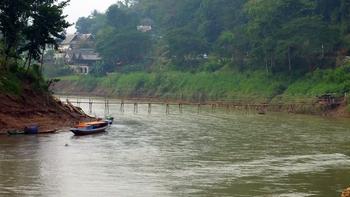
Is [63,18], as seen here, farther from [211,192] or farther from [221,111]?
[211,192]

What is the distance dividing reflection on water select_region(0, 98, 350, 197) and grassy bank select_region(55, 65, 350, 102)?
1678 centimetres

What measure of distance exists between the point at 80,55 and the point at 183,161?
91993mm

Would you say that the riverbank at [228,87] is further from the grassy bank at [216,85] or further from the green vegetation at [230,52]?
the green vegetation at [230,52]

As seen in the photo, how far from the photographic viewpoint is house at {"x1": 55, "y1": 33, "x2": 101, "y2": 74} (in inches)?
4911

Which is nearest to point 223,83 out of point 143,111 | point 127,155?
point 143,111

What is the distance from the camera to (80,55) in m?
126

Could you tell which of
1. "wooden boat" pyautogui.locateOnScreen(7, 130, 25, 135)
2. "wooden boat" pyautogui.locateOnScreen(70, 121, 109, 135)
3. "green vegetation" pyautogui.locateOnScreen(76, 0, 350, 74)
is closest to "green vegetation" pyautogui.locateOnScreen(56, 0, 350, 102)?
"green vegetation" pyautogui.locateOnScreen(76, 0, 350, 74)

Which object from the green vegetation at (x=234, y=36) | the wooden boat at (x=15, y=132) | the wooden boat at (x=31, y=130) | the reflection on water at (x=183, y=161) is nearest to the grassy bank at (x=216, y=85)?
the green vegetation at (x=234, y=36)

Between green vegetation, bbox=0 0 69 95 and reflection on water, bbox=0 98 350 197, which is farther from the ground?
green vegetation, bbox=0 0 69 95

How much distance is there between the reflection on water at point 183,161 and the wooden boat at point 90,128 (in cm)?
88

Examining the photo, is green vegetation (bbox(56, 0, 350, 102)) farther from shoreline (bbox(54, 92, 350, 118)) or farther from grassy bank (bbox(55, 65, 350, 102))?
shoreline (bbox(54, 92, 350, 118))

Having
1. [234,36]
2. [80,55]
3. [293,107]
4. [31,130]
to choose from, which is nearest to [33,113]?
[31,130]

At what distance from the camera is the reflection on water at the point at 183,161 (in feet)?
95.4

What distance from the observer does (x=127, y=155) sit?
128 ft
